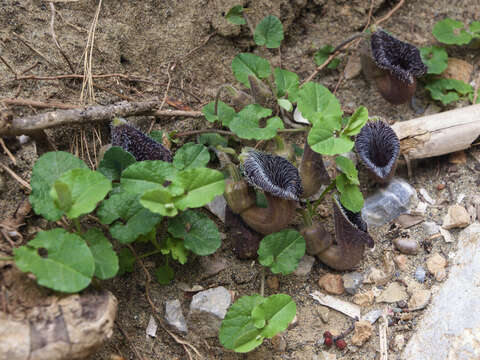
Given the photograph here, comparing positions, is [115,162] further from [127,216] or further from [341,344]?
[341,344]

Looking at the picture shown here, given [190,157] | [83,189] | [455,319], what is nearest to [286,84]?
[190,157]

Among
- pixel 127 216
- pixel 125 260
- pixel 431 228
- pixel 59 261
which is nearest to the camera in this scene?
pixel 59 261

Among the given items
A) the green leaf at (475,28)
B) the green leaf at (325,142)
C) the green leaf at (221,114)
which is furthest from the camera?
the green leaf at (475,28)

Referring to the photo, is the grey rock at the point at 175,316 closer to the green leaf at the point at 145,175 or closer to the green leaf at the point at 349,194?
the green leaf at the point at 145,175

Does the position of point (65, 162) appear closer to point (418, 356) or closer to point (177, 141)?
point (177, 141)

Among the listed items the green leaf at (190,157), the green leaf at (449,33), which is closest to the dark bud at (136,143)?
the green leaf at (190,157)

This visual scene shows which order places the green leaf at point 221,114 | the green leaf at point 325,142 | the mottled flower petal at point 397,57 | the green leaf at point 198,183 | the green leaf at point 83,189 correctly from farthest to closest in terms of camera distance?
the mottled flower petal at point 397,57, the green leaf at point 221,114, the green leaf at point 325,142, the green leaf at point 198,183, the green leaf at point 83,189
